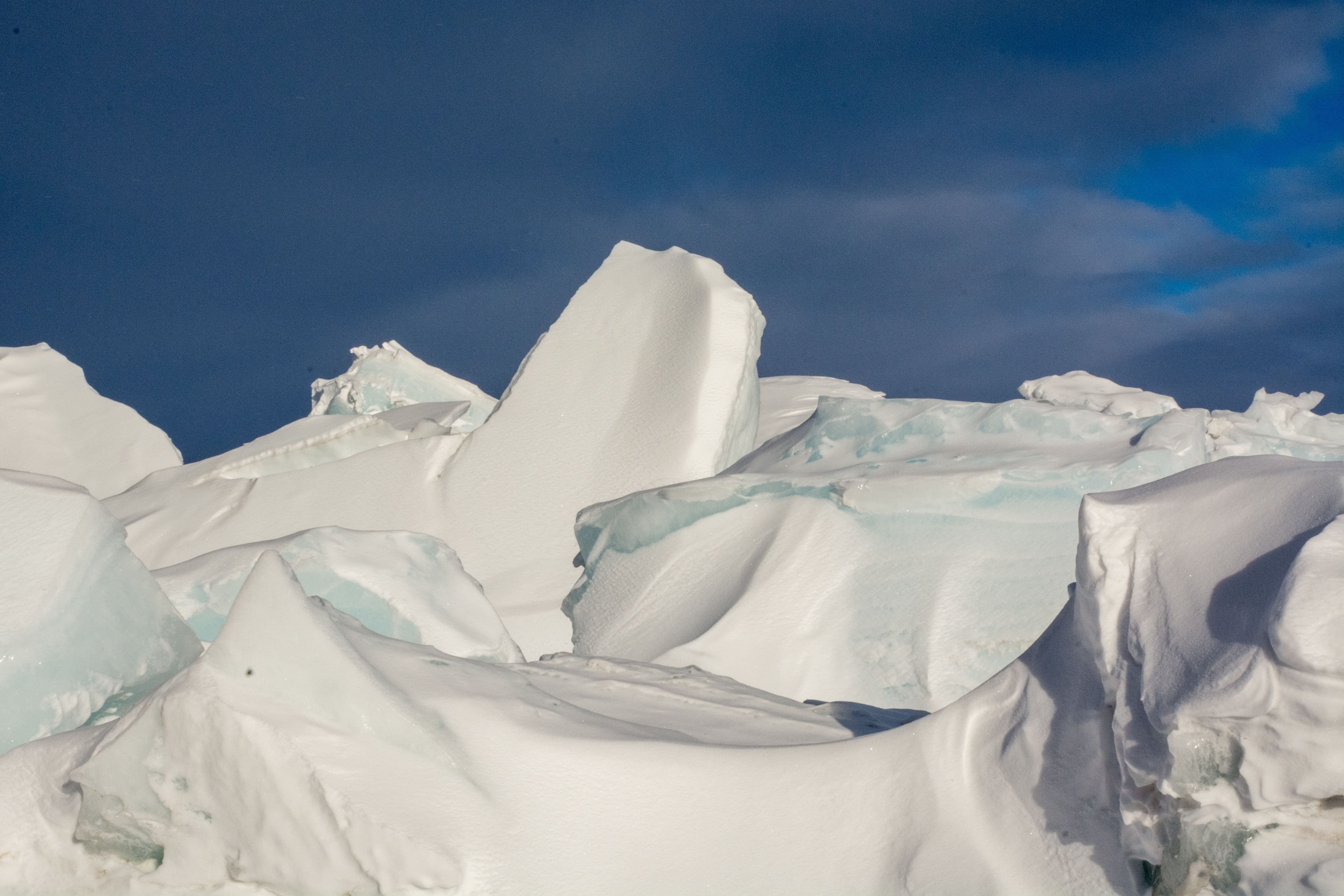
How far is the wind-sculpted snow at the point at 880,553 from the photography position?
11.7ft

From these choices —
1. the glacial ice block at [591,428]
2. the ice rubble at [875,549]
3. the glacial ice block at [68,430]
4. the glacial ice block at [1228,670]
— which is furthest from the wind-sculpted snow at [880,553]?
the glacial ice block at [68,430]

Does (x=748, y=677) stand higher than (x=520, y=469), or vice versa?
(x=520, y=469)

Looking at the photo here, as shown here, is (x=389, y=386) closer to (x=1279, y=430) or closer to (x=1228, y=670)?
(x=1279, y=430)

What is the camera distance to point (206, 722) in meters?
1.87

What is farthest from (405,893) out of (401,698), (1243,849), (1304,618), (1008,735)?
(1304,618)

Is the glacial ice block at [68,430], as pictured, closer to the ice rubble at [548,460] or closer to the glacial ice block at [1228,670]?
the ice rubble at [548,460]

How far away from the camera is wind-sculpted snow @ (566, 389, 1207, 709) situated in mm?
3557

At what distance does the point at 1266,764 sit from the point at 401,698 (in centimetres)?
138

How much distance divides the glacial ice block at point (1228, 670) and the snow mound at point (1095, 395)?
3.78 meters

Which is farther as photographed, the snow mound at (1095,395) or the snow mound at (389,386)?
the snow mound at (389,386)

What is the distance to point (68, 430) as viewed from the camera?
19.1 ft

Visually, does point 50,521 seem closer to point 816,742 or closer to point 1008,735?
point 816,742

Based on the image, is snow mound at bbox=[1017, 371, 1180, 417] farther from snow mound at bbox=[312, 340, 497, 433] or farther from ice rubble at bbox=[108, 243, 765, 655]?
snow mound at bbox=[312, 340, 497, 433]

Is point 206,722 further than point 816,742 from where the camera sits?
No
